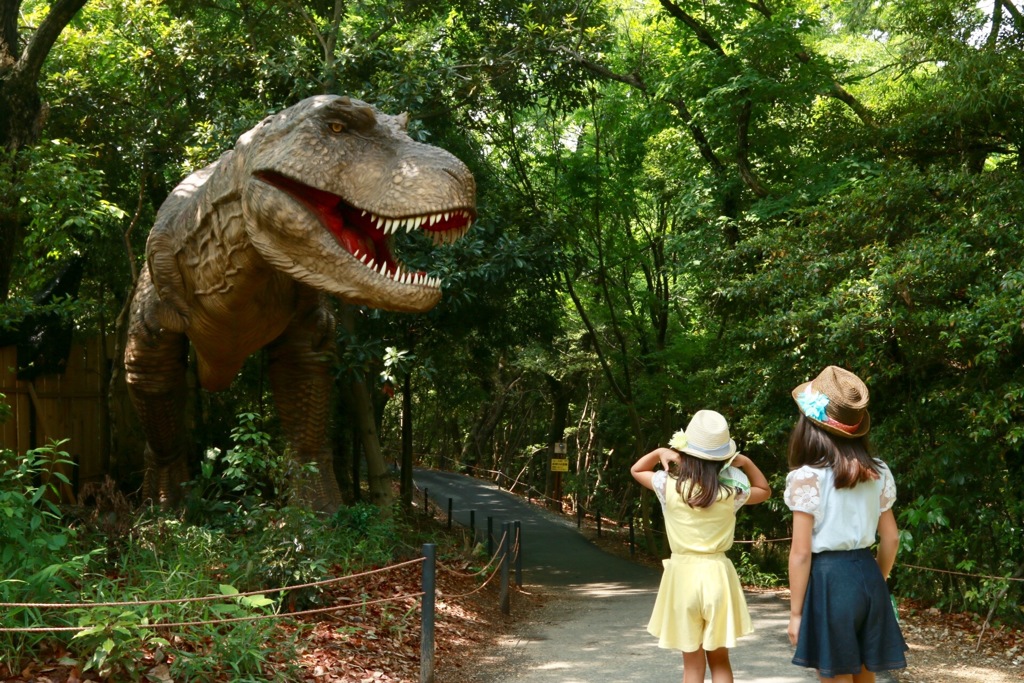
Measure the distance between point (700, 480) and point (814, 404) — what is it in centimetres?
76

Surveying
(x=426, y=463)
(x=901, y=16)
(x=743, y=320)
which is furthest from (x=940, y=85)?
(x=426, y=463)

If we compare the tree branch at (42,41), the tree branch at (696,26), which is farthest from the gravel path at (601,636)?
the tree branch at (696,26)

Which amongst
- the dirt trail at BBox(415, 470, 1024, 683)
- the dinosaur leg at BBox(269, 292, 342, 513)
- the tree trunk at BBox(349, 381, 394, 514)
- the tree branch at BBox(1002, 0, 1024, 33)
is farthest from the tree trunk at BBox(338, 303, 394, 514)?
the tree branch at BBox(1002, 0, 1024, 33)

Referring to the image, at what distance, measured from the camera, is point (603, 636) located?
25.2 ft

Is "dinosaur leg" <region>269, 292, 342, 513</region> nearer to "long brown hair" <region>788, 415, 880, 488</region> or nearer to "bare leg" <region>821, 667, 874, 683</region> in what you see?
"long brown hair" <region>788, 415, 880, 488</region>

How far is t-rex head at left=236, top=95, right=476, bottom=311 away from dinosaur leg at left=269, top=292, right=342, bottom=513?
1.85 m

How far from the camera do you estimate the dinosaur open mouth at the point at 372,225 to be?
5125mm

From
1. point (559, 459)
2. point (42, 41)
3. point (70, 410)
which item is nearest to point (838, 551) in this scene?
point (42, 41)

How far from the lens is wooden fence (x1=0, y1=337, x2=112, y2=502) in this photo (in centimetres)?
989

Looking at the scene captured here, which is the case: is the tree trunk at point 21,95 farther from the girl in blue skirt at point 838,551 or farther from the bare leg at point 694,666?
the girl in blue skirt at point 838,551

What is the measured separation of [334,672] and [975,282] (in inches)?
223

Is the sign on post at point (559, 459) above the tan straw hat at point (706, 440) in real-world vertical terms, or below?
below

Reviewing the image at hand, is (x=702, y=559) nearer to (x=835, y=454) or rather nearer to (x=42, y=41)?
(x=835, y=454)

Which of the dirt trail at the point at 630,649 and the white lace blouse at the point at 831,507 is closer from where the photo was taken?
the white lace blouse at the point at 831,507
